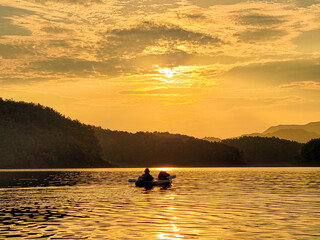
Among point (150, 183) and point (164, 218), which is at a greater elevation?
point (150, 183)

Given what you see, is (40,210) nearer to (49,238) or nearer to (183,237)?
(49,238)

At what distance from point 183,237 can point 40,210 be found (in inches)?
749

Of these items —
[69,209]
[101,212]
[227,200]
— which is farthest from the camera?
[227,200]

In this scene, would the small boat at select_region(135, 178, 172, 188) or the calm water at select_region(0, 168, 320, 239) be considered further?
the small boat at select_region(135, 178, 172, 188)

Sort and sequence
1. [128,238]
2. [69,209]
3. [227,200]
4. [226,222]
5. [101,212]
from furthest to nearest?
[227,200]
[69,209]
[101,212]
[226,222]
[128,238]

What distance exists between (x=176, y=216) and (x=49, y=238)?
482 inches

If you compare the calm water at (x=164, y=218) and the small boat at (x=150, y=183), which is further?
the small boat at (x=150, y=183)

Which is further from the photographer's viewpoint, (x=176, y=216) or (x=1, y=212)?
(x=1, y=212)

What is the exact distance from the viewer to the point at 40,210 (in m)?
43.1

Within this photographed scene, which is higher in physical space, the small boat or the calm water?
the small boat

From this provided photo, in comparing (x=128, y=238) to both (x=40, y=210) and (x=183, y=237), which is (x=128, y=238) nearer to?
(x=183, y=237)

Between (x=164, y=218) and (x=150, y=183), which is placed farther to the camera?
(x=150, y=183)

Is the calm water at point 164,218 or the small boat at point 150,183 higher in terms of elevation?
the small boat at point 150,183

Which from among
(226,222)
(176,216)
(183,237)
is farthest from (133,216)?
(183,237)
